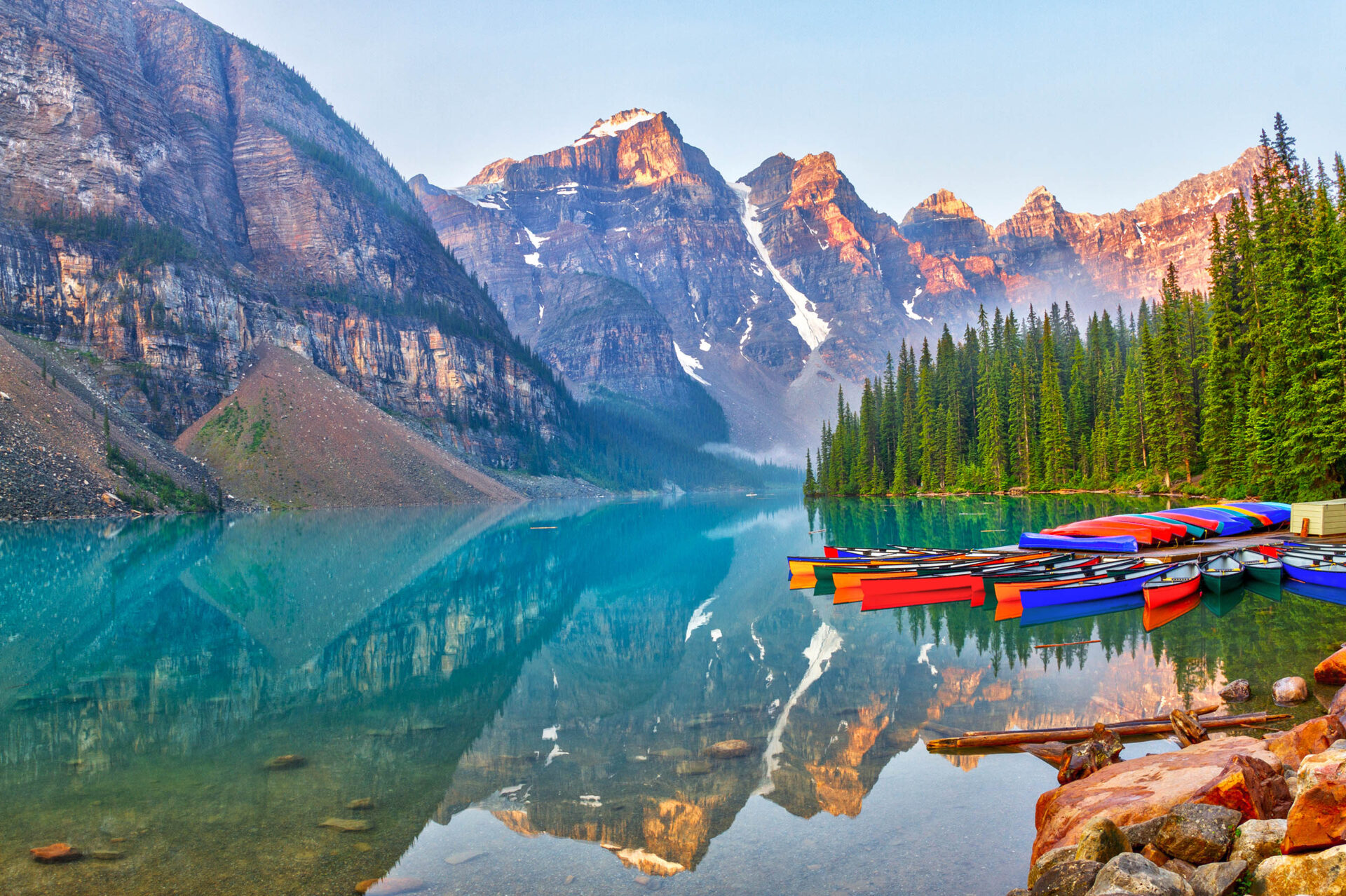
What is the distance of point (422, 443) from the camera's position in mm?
146125

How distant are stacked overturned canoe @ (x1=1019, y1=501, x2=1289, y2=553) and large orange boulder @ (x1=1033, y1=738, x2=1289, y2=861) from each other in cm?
2150

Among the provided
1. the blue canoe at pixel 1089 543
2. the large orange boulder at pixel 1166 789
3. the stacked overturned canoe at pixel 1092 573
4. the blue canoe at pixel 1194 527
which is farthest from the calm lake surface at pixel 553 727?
the blue canoe at pixel 1194 527

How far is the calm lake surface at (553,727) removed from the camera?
9.36 meters

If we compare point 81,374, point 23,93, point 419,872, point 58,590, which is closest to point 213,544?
point 58,590

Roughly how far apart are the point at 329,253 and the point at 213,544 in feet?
463

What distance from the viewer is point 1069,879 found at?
256 inches

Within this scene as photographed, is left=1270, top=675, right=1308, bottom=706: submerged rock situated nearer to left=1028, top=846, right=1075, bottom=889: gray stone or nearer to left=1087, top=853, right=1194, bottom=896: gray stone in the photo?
left=1028, top=846, right=1075, bottom=889: gray stone

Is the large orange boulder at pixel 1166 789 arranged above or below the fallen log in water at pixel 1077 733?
above

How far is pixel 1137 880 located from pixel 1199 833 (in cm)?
124

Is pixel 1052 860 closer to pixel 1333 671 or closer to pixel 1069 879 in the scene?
pixel 1069 879

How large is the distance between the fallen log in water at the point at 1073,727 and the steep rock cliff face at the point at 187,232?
458 feet

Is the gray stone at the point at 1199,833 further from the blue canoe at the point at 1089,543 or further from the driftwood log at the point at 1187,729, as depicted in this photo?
the blue canoe at the point at 1089,543

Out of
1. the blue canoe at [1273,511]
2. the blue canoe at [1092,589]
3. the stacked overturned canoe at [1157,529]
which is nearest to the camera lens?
the blue canoe at [1092,589]

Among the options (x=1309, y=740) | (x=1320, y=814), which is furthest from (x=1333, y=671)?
(x=1320, y=814)
